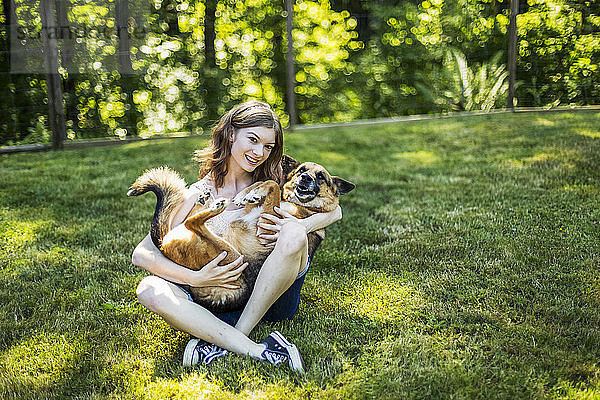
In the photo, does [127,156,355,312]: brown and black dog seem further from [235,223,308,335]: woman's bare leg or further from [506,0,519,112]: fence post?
[506,0,519,112]: fence post

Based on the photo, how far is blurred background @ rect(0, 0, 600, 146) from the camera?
611 centimetres

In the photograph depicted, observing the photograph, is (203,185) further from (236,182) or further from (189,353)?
(189,353)

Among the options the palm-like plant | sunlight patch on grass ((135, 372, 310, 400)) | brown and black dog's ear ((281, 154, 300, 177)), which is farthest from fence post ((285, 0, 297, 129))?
sunlight patch on grass ((135, 372, 310, 400))

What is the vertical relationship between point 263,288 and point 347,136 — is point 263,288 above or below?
below

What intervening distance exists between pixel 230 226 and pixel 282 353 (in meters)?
0.58

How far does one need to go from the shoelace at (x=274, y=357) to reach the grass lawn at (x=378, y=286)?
35 mm

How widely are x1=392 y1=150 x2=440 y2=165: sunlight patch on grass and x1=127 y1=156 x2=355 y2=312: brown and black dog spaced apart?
3.21 m

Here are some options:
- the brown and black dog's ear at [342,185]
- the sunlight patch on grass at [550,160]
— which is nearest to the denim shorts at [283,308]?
the brown and black dog's ear at [342,185]

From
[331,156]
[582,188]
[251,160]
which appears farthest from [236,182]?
[331,156]

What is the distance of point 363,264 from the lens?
139 inches

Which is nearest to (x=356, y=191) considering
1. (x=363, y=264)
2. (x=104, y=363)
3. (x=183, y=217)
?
(x=363, y=264)

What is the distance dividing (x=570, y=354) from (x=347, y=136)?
451 centimetres

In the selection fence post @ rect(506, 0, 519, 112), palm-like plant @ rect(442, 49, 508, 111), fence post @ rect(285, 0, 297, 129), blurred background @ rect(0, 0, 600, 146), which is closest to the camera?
blurred background @ rect(0, 0, 600, 146)

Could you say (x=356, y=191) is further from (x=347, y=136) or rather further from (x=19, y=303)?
(x=19, y=303)
